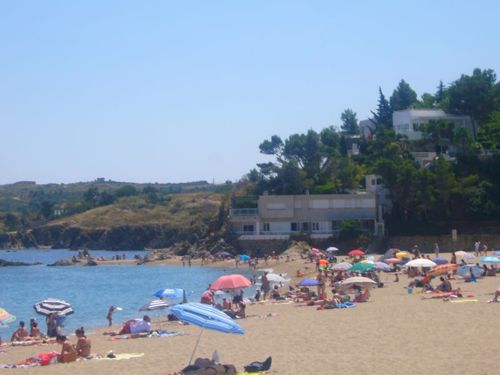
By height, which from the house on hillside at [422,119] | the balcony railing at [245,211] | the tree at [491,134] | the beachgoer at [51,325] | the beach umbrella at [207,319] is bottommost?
the beachgoer at [51,325]

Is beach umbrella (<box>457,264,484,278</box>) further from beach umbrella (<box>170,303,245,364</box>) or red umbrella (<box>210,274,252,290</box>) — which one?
beach umbrella (<box>170,303,245,364</box>)

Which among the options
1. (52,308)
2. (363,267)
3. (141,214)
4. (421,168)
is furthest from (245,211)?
(141,214)

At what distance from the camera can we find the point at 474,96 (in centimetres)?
7919

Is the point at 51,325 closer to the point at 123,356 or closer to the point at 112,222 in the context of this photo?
the point at 123,356

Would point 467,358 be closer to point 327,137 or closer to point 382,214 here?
point 382,214

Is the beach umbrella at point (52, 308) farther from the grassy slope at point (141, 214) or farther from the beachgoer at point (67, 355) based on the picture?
the grassy slope at point (141, 214)

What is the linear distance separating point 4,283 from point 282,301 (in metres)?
39.6

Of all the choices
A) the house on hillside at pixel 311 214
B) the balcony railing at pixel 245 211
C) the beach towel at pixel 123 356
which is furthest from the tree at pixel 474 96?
the beach towel at pixel 123 356

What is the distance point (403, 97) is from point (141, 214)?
141 ft

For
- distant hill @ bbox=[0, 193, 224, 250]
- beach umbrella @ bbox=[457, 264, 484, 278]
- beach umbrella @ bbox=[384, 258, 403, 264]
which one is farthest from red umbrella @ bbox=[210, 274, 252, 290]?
distant hill @ bbox=[0, 193, 224, 250]

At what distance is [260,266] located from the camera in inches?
2495

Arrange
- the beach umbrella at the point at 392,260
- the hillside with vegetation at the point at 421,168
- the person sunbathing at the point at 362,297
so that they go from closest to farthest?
the person sunbathing at the point at 362,297 < the beach umbrella at the point at 392,260 < the hillside with vegetation at the point at 421,168

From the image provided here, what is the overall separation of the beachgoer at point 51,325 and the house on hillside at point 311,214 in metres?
42.7

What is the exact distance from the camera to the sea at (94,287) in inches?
1460
